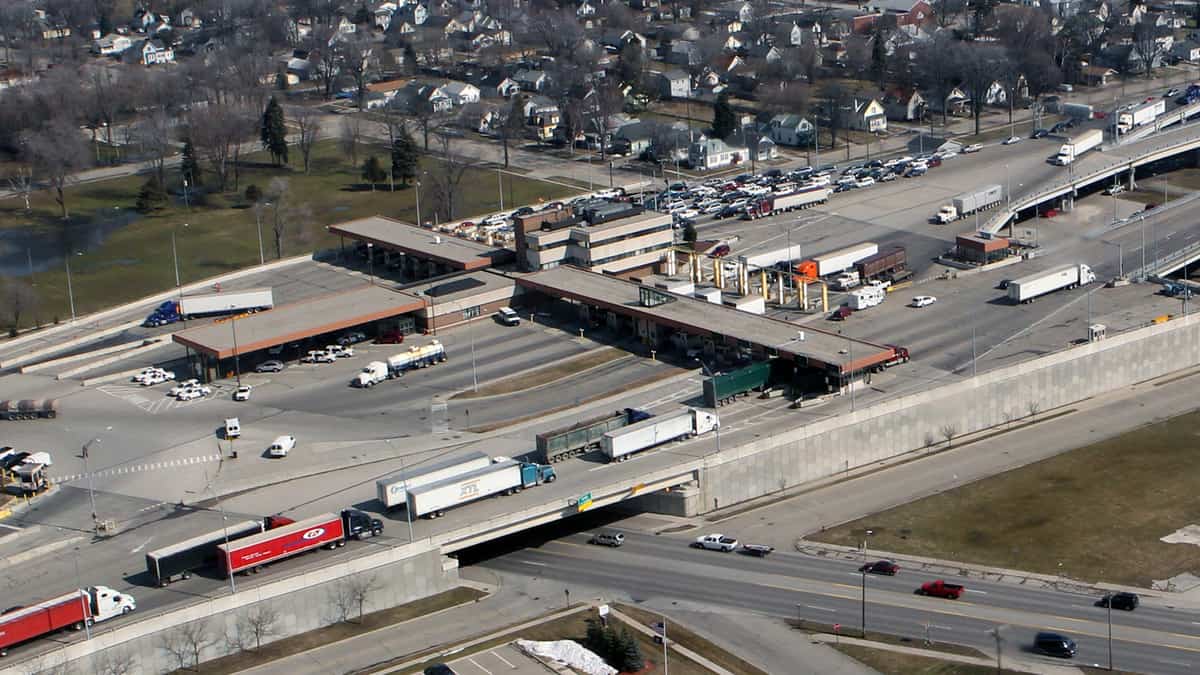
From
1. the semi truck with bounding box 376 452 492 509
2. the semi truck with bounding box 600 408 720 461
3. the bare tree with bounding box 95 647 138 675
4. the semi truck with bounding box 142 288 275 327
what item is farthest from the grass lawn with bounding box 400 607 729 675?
the semi truck with bounding box 142 288 275 327

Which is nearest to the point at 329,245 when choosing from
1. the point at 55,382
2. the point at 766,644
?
the point at 55,382

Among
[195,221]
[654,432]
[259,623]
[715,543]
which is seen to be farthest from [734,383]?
[195,221]

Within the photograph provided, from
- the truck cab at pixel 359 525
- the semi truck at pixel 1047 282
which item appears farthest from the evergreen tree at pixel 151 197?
the truck cab at pixel 359 525

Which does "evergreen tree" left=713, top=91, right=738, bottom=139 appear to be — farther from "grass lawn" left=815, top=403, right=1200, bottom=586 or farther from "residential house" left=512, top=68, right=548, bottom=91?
"grass lawn" left=815, top=403, right=1200, bottom=586

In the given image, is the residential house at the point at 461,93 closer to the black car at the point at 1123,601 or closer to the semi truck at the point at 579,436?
the semi truck at the point at 579,436

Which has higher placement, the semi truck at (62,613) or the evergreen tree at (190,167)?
the evergreen tree at (190,167)

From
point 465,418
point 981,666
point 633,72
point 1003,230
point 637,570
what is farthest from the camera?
point 633,72

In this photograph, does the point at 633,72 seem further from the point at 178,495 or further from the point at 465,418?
the point at 178,495
